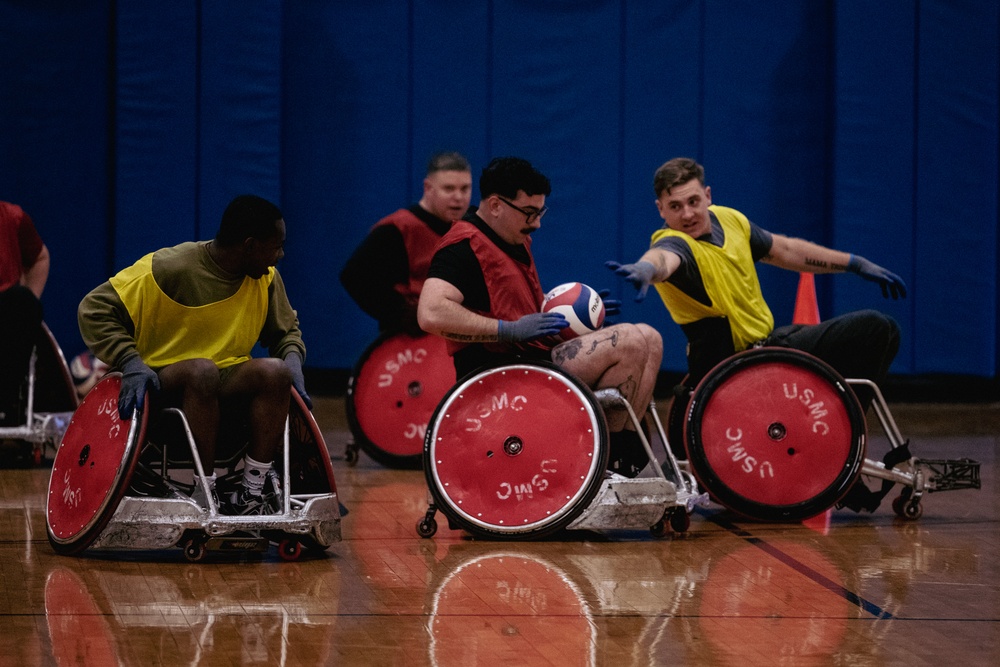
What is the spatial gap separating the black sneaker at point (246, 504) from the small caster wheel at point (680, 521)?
1.37 m

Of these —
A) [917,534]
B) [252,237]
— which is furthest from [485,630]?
[917,534]

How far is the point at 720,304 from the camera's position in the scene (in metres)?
5.16

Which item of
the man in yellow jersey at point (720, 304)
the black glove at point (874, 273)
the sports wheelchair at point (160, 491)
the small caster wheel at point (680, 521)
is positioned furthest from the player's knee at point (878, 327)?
the sports wheelchair at point (160, 491)

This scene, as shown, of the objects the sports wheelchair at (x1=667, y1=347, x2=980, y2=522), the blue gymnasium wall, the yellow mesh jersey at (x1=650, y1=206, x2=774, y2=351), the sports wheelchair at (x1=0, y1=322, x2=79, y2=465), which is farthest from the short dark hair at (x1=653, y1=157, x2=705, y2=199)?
the blue gymnasium wall

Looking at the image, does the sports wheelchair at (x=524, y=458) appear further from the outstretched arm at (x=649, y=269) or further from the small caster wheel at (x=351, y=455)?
the small caster wheel at (x=351, y=455)

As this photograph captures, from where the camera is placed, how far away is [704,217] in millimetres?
5250

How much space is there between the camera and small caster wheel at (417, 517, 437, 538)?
184 inches

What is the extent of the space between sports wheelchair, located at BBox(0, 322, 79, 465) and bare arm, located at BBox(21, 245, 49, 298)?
334 millimetres

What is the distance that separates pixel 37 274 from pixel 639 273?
305cm

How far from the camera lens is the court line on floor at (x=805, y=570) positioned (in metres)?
3.72

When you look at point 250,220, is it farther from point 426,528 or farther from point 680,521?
point 680,521

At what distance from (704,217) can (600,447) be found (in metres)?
1.21

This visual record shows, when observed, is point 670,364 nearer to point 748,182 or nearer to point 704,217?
point 748,182

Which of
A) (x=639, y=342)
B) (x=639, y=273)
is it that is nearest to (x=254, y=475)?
(x=639, y=342)
